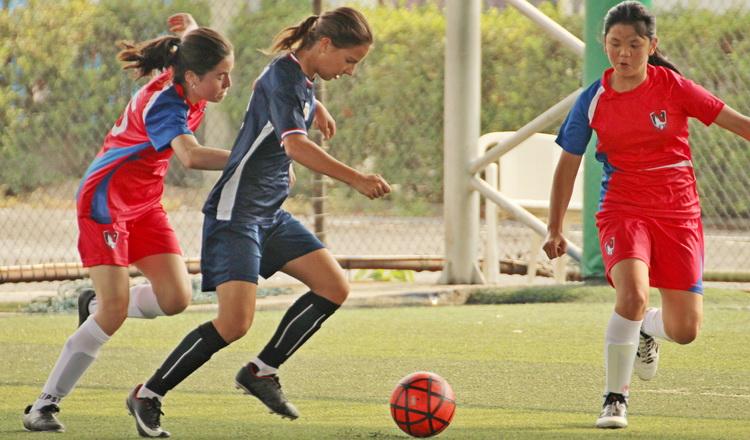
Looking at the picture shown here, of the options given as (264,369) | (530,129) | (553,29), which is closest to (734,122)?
(264,369)

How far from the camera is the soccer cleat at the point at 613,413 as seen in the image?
6.31 metres

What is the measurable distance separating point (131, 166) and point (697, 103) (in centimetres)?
230

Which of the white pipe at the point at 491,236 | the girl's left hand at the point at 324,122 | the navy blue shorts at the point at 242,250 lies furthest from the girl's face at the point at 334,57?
the white pipe at the point at 491,236

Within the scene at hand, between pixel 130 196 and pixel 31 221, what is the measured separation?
7298 millimetres

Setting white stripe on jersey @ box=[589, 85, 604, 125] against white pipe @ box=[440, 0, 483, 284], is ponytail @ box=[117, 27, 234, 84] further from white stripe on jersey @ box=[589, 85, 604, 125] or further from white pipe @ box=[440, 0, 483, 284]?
white pipe @ box=[440, 0, 483, 284]

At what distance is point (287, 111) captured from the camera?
6.18 metres

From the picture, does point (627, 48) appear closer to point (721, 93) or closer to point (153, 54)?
point (153, 54)

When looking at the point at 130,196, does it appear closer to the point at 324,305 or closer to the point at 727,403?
the point at 324,305

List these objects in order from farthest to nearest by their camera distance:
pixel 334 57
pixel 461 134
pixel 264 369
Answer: pixel 461 134, pixel 264 369, pixel 334 57

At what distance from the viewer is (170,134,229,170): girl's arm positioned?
6.18 meters

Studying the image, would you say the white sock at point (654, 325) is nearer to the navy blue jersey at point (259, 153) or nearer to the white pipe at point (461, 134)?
the navy blue jersey at point (259, 153)

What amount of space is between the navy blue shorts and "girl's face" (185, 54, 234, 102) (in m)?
0.50

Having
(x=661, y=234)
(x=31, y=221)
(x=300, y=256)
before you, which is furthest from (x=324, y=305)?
(x=31, y=221)

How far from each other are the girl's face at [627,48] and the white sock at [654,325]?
113cm
